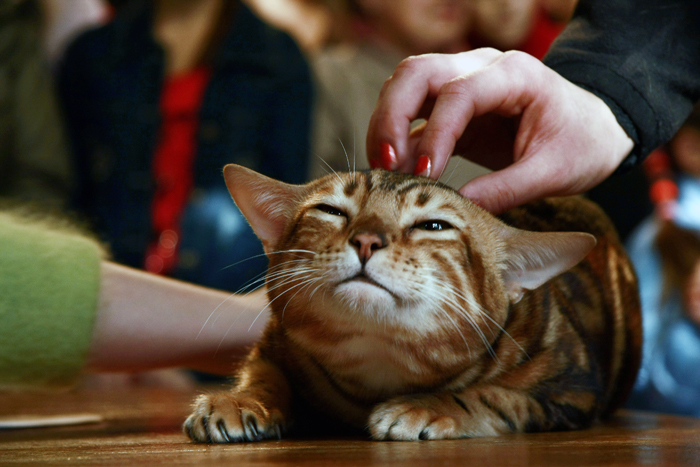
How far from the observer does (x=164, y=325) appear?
108cm

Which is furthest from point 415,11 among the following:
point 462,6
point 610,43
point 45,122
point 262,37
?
point 45,122

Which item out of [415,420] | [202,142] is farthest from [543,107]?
[202,142]

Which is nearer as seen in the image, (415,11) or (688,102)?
(688,102)

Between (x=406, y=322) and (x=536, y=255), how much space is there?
22 cm

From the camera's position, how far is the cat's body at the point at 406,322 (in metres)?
0.80

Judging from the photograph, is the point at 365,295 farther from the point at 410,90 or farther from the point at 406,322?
the point at 410,90

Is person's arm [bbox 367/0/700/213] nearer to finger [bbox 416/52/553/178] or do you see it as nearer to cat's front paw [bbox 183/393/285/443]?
finger [bbox 416/52/553/178]

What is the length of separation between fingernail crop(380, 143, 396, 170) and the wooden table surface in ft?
1.28

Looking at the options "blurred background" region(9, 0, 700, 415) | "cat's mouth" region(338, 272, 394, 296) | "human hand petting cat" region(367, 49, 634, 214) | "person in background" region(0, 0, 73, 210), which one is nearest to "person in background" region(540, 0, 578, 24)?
"blurred background" region(9, 0, 700, 415)

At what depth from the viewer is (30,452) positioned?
70cm

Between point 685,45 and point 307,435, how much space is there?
78 centimetres

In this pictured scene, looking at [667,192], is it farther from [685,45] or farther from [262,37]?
[262,37]

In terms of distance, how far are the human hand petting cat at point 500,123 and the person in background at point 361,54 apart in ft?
0.94

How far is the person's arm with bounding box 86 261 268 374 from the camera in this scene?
1.03 meters
